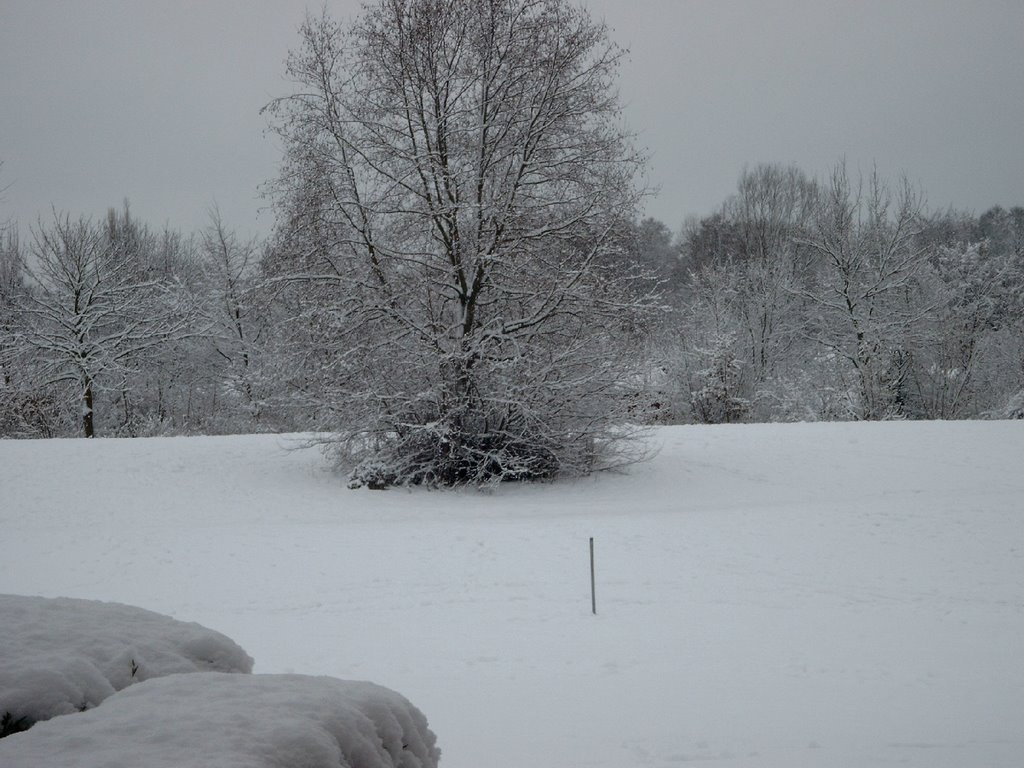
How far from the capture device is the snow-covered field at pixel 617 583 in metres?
6.69

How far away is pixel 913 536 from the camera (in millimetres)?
12984

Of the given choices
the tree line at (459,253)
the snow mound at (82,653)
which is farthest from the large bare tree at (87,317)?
the snow mound at (82,653)

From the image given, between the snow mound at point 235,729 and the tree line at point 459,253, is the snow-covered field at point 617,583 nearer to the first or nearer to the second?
the tree line at point 459,253

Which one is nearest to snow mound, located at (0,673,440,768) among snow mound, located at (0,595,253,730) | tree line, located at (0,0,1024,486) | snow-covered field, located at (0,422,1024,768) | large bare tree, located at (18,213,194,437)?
snow mound, located at (0,595,253,730)

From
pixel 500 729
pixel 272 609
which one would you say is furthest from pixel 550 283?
pixel 500 729

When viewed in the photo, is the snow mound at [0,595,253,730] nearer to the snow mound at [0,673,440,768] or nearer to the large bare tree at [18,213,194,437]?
the snow mound at [0,673,440,768]

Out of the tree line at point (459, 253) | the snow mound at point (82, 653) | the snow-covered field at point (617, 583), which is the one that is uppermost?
the tree line at point (459, 253)

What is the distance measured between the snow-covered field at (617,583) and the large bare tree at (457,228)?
5.08 feet

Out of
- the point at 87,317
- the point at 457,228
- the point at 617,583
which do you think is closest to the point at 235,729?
the point at 617,583

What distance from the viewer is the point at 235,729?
6.19 feet

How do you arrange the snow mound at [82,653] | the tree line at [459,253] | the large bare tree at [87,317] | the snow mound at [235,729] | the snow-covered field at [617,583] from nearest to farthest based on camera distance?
the snow mound at [235,729] < the snow mound at [82,653] < the snow-covered field at [617,583] < the tree line at [459,253] < the large bare tree at [87,317]

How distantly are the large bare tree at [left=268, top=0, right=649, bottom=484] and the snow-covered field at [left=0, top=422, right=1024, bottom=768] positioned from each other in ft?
5.08

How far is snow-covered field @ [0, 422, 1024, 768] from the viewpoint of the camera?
22.0 feet

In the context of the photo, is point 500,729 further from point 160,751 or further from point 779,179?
point 779,179
